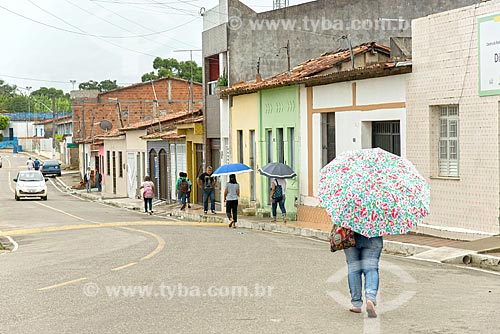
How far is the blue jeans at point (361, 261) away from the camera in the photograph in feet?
33.8

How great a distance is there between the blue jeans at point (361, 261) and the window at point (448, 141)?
11.4 m

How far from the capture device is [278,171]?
27.6 m

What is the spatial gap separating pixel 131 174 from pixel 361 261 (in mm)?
47633

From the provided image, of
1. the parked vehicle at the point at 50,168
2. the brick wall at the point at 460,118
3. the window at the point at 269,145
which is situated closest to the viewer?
the brick wall at the point at 460,118

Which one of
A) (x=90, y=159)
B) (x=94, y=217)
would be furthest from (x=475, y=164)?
(x=90, y=159)

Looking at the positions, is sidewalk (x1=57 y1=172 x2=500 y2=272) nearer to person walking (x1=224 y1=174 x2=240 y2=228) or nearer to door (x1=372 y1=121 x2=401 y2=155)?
person walking (x1=224 y1=174 x2=240 y2=228)

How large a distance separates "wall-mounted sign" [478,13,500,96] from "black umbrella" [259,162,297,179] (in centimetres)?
881

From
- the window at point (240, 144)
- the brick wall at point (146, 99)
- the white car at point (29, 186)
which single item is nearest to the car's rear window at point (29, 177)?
the white car at point (29, 186)

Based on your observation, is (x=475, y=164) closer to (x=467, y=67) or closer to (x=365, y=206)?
(x=467, y=67)

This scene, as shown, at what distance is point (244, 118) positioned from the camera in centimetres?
3494

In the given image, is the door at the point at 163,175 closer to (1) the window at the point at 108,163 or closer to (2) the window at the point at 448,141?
(1) the window at the point at 108,163

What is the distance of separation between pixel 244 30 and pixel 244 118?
5.09 meters

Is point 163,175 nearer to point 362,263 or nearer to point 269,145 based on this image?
point 269,145

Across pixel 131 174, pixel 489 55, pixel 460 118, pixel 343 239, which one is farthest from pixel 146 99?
pixel 343 239
